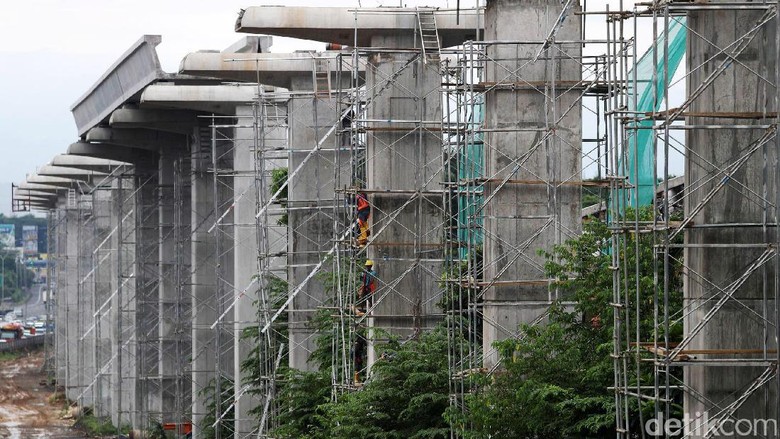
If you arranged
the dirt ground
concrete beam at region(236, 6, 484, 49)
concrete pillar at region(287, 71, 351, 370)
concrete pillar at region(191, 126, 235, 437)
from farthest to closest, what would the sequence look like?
the dirt ground, concrete pillar at region(191, 126, 235, 437), concrete pillar at region(287, 71, 351, 370), concrete beam at region(236, 6, 484, 49)

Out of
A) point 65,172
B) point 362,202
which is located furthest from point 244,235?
point 65,172

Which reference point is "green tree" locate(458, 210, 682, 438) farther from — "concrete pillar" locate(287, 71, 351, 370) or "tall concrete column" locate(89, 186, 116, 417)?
"tall concrete column" locate(89, 186, 116, 417)

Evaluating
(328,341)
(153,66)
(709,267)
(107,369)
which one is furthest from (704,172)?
(107,369)

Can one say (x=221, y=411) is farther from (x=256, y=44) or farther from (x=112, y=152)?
(x=112, y=152)

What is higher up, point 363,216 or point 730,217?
point 363,216

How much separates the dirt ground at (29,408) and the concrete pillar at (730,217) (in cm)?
4037

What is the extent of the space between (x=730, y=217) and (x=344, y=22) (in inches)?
549

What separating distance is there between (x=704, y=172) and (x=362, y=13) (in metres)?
13.3

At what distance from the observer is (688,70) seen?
57.3ft

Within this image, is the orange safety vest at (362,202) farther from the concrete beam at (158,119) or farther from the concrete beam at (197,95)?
the concrete beam at (158,119)

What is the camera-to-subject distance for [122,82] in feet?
152

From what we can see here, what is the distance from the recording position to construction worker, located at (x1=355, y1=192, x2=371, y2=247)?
96.1 ft

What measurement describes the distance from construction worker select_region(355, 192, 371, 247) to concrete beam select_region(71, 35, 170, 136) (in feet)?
46.6

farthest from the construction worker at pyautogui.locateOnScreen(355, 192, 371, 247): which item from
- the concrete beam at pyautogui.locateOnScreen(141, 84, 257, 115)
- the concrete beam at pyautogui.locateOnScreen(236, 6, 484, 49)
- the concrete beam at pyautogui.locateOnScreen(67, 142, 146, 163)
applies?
the concrete beam at pyautogui.locateOnScreen(67, 142, 146, 163)
